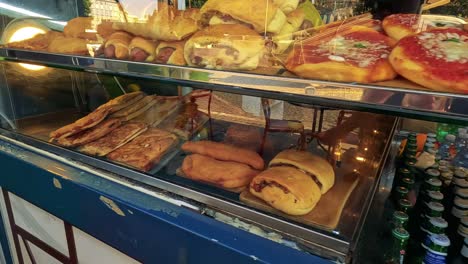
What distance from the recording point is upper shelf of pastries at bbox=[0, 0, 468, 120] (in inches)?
23.3

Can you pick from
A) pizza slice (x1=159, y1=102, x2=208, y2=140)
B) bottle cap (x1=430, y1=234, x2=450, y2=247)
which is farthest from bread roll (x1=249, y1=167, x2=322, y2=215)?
pizza slice (x1=159, y1=102, x2=208, y2=140)

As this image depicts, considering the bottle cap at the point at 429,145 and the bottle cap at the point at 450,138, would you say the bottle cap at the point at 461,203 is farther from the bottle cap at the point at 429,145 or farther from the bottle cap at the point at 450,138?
the bottle cap at the point at 450,138

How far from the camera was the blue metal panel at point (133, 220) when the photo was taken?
77cm

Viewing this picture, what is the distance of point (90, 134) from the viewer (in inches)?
53.6

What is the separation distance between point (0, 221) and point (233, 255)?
1484 millimetres

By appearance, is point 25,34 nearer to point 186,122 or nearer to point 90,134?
point 90,134

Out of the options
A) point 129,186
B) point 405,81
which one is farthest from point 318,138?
point 129,186

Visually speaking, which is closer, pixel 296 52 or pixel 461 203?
pixel 296 52

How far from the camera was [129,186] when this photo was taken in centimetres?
103

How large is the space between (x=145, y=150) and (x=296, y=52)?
72cm

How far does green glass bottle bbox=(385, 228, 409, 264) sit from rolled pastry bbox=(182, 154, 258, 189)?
461 millimetres

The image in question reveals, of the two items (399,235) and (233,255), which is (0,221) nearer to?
(233,255)

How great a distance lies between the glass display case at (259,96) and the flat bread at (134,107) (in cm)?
1

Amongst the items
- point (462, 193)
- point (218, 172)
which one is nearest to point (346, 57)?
point (218, 172)
